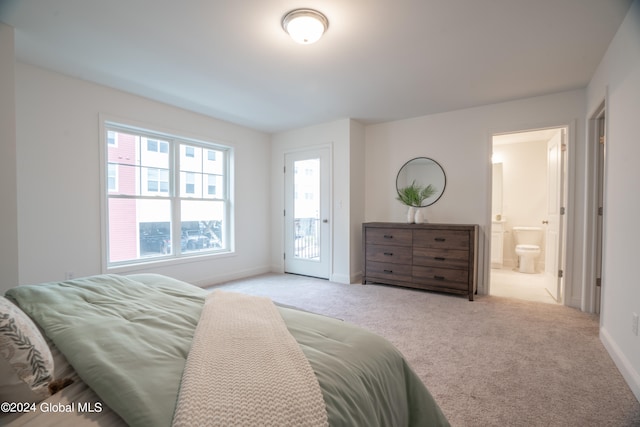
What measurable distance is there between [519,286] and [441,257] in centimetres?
152

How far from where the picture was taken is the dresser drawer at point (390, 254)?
12.6 feet

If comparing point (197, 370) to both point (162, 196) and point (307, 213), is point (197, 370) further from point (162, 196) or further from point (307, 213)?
point (307, 213)

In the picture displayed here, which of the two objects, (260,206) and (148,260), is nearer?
A: (148,260)

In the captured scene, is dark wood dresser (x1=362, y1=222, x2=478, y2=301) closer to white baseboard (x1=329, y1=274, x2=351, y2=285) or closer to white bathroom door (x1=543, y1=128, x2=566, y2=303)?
white baseboard (x1=329, y1=274, x2=351, y2=285)

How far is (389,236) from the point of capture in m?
3.95

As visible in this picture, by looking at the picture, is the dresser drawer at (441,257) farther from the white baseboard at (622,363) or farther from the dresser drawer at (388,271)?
the white baseboard at (622,363)

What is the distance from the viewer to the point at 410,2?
73.9 inches

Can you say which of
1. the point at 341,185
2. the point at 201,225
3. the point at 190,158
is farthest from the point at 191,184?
the point at 341,185

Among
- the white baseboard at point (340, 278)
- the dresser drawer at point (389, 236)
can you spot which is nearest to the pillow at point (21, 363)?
the dresser drawer at point (389, 236)

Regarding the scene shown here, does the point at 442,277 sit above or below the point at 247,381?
below

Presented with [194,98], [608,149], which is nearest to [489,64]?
[608,149]

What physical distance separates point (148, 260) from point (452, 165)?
410 cm

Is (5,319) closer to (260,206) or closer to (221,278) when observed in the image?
(221,278)

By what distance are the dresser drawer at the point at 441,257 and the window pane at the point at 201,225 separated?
113 inches
